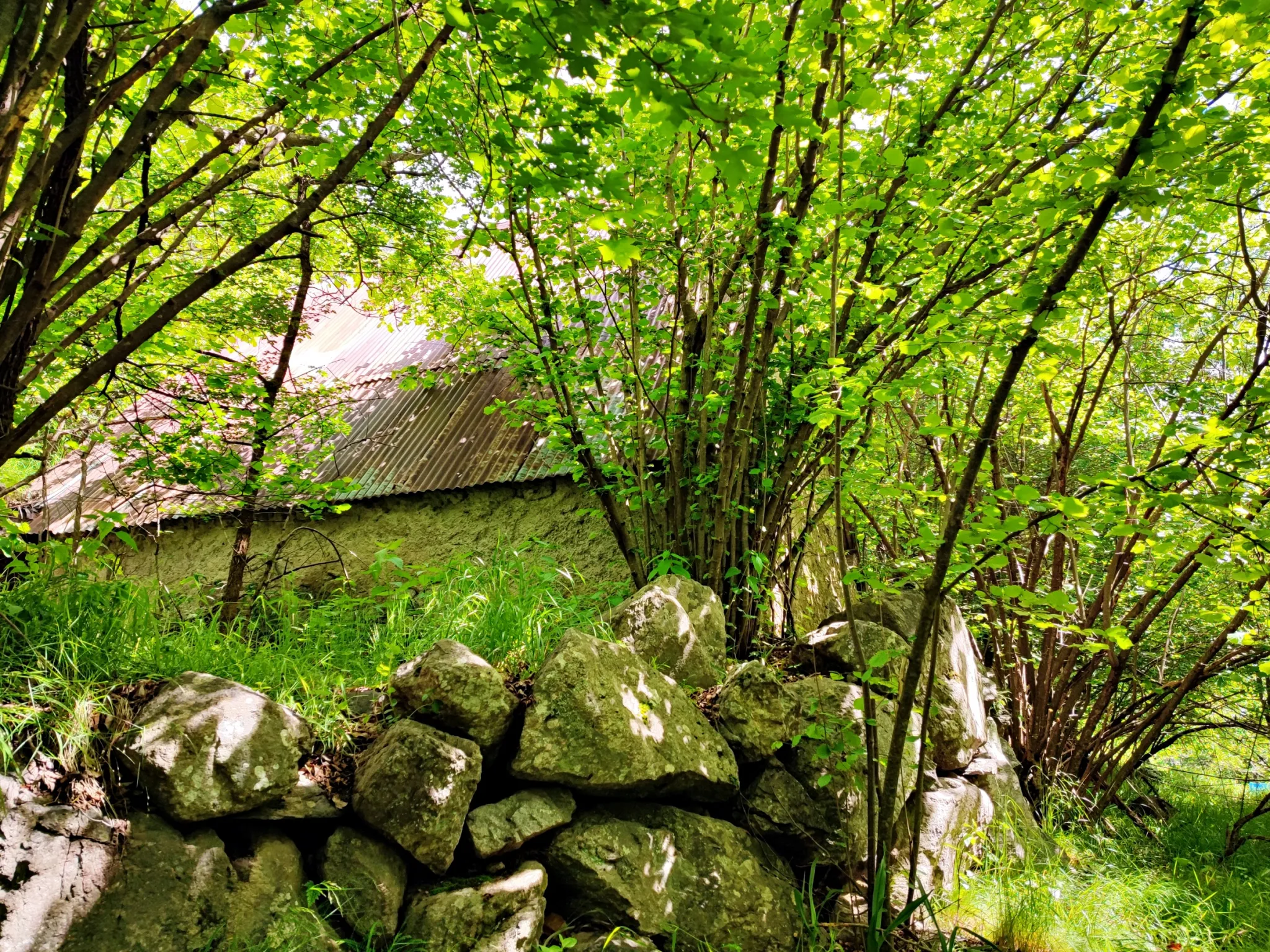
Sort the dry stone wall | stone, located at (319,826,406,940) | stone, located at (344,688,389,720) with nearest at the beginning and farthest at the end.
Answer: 1. the dry stone wall
2. stone, located at (319,826,406,940)
3. stone, located at (344,688,389,720)

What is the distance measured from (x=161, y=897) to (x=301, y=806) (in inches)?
16.3

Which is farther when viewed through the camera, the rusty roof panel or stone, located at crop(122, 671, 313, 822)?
the rusty roof panel

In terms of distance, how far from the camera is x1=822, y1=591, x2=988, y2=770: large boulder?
391 centimetres

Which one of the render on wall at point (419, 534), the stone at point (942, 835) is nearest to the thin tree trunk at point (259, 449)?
the render on wall at point (419, 534)

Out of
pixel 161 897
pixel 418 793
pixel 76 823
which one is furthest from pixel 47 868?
pixel 418 793

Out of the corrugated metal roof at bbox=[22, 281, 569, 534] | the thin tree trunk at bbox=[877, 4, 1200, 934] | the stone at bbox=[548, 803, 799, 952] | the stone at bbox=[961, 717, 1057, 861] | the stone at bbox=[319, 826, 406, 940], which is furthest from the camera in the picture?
the corrugated metal roof at bbox=[22, 281, 569, 534]

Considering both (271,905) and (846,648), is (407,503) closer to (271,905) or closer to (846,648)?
(846,648)

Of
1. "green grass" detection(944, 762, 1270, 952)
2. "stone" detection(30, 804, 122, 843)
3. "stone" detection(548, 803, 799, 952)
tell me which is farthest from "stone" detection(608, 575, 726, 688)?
"stone" detection(30, 804, 122, 843)

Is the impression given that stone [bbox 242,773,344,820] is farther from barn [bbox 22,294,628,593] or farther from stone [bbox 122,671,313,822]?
barn [bbox 22,294,628,593]

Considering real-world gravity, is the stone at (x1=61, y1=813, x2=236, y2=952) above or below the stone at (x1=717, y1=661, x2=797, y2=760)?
below

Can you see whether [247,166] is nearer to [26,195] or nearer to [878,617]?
[26,195]

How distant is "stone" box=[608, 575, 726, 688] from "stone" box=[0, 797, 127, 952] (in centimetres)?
193

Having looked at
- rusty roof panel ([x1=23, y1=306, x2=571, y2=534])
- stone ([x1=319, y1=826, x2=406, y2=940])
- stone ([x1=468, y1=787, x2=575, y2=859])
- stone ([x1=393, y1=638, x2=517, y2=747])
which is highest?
rusty roof panel ([x1=23, y1=306, x2=571, y2=534])

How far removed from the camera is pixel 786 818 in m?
2.97
